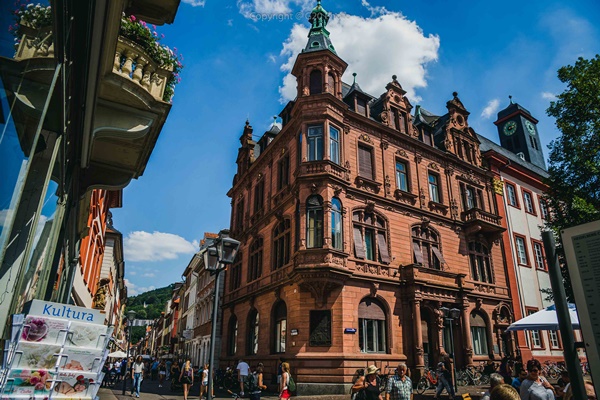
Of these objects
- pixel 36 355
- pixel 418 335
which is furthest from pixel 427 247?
pixel 36 355

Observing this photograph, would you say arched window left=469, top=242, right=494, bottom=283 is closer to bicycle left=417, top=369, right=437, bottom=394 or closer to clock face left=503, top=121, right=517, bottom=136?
bicycle left=417, top=369, right=437, bottom=394

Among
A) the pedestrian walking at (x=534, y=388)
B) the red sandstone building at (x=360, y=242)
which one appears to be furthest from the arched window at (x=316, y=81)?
the pedestrian walking at (x=534, y=388)

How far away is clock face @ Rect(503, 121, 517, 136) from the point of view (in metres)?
43.8

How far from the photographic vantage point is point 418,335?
66.7 feet

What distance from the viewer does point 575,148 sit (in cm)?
2019

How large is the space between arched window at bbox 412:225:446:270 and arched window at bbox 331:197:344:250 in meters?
6.11

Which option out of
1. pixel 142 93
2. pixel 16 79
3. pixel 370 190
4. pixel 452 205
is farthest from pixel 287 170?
pixel 16 79

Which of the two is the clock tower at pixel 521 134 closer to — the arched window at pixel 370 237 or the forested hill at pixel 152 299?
the arched window at pixel 370 237

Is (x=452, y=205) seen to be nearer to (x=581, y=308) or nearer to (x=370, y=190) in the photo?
(x=370, y=190)

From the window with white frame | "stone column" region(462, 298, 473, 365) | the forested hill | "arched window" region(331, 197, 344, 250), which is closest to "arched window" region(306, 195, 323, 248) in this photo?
"arched window" region(331, 197, 344, 250)

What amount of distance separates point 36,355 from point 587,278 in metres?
4.47

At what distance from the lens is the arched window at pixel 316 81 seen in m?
22.8

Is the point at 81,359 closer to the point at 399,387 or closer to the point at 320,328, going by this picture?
the point at 399,387

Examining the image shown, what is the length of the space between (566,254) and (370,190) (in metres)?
20.1
